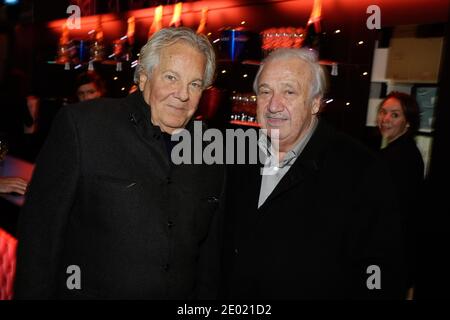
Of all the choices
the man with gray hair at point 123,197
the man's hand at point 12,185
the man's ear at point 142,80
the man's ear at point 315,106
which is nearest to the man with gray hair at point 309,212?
the man's ear at point 315,106

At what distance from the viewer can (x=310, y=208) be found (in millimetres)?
1639

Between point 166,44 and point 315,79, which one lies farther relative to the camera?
point 315,79

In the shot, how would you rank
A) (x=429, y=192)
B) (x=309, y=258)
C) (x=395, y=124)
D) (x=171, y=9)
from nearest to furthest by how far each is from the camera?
(x=309, y=258), (x=429, y=192), (x=395, y=124), (x=171, y=9)

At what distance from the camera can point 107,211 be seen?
1.50 m

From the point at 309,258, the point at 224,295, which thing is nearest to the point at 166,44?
the point at 309,258

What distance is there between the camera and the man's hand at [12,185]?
2379 millimetres

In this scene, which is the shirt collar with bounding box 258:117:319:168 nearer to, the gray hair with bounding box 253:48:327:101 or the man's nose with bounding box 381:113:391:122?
the gray hair with bounding box 253:48:327:101

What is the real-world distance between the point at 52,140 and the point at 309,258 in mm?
1020

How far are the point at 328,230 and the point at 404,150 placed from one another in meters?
1.77

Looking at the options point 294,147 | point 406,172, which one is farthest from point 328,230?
point 406,172

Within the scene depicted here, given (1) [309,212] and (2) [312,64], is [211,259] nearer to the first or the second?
(1) [309,212]

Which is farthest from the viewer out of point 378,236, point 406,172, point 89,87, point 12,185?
point 89,87

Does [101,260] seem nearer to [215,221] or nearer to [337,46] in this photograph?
[215,221]

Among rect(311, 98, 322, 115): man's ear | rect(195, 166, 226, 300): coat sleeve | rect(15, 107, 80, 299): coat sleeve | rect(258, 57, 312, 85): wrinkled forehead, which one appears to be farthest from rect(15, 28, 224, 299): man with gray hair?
rect(311, 98, 322, 115): man's ear
